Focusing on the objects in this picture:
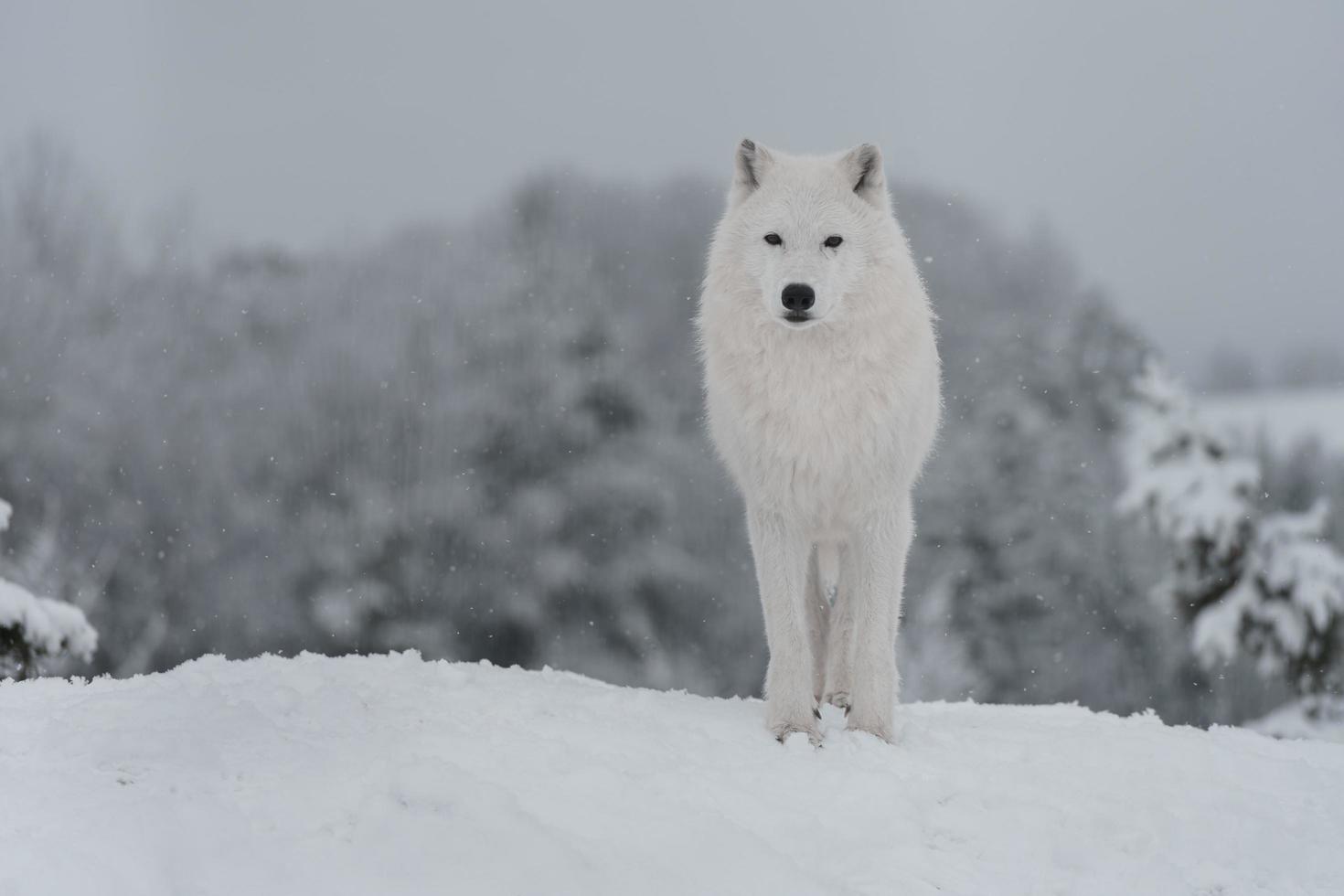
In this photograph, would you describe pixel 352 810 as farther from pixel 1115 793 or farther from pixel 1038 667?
pixel 1038 667

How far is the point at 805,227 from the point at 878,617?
5.99 ft

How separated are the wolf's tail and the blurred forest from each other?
1478cm

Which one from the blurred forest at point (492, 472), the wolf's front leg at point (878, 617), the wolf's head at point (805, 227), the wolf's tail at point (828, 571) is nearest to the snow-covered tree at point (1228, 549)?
the blurred forest at point (492, 472)

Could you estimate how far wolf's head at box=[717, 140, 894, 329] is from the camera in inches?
219

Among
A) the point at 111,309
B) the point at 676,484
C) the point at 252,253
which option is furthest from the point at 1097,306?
the point at 111,309

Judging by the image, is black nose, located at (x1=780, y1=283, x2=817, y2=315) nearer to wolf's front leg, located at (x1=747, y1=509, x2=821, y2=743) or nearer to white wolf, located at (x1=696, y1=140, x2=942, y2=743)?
white wolf, located at (x1=696, y1=140, x2=942, y2=743)

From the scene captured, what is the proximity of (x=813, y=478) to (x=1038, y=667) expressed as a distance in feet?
60.5

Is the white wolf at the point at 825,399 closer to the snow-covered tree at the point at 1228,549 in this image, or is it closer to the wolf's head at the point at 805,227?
the wolf's head at the point at 805,227

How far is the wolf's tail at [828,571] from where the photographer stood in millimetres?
6645

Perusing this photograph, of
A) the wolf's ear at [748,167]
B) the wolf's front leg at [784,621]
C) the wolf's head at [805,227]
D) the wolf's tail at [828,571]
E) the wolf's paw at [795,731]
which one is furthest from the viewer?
the wolf's tail at [828,571]

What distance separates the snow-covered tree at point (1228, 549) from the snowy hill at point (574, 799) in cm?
1314

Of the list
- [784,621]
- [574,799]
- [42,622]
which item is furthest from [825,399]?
[42,622]

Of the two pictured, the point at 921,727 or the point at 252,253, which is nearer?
the point at 921,727

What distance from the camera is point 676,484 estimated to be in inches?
969
